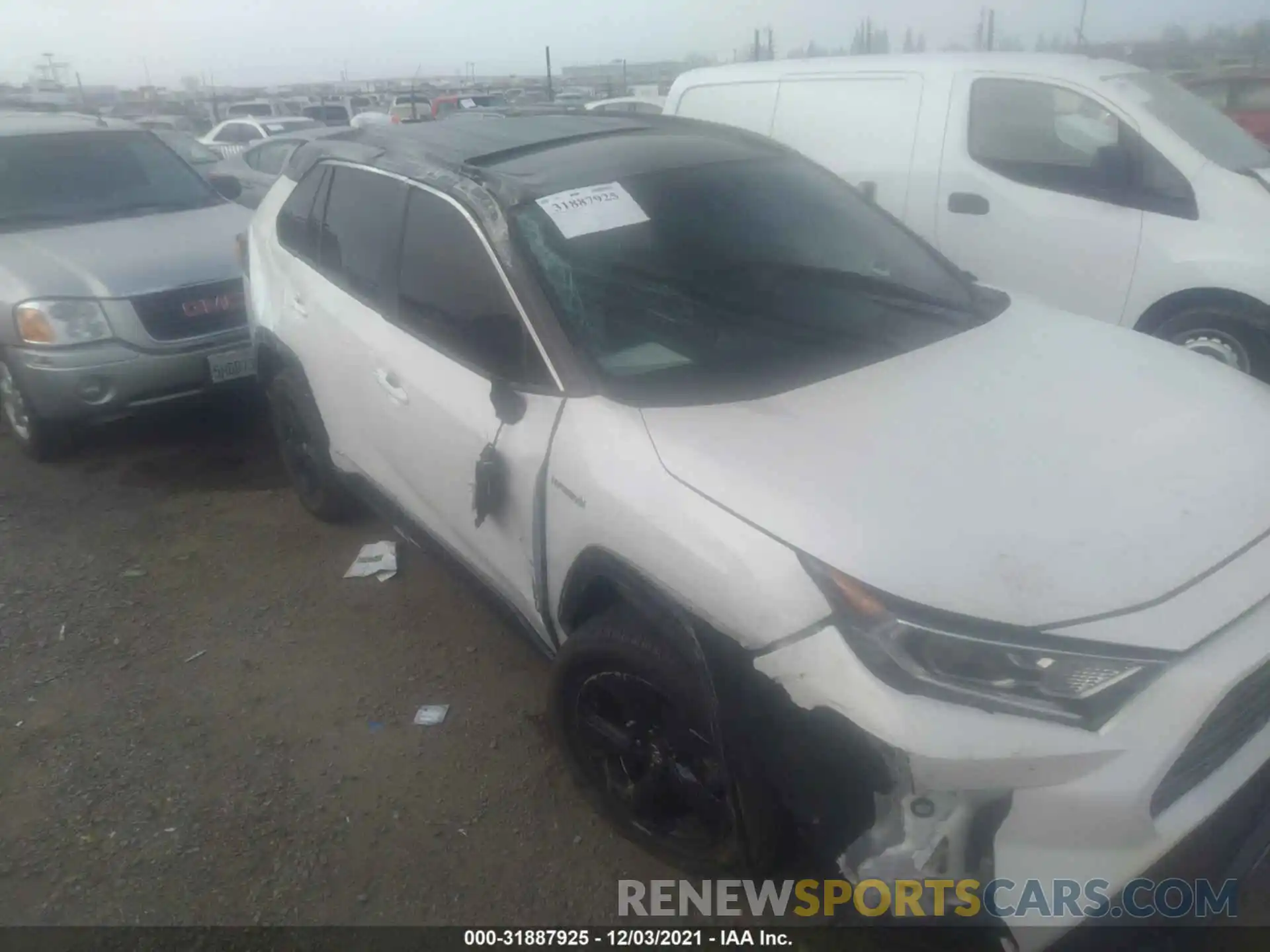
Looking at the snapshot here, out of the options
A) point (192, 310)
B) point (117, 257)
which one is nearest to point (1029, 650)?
point (192, 310)

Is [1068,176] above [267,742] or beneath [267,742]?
above

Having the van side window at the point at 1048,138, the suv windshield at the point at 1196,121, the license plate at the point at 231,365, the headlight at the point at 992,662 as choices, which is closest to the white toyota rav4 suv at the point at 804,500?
the headlight at the point at 992,662

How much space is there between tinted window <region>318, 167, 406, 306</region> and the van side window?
3506 mm

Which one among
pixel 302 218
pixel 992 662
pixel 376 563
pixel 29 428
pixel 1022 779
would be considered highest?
pixel 302 218

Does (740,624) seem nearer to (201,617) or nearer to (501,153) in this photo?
(501,153)

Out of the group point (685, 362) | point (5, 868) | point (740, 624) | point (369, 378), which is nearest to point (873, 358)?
point (685, 362)

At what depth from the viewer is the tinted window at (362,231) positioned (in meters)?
3.14

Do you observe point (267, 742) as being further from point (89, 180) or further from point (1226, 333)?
point (1226, 333)

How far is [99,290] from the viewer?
4621 mm

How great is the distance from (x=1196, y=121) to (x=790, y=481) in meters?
4.37

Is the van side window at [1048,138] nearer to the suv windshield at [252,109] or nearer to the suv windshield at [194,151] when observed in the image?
the suv windshield at [194,151]

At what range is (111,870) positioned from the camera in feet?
8.27

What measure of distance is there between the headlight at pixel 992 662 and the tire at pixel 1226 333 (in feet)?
10.8

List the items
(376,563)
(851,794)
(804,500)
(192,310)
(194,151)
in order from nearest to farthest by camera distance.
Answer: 1. (851,794)
2. (804,500)
3. (376,563)
4. (192,310)
5. (194,151)
